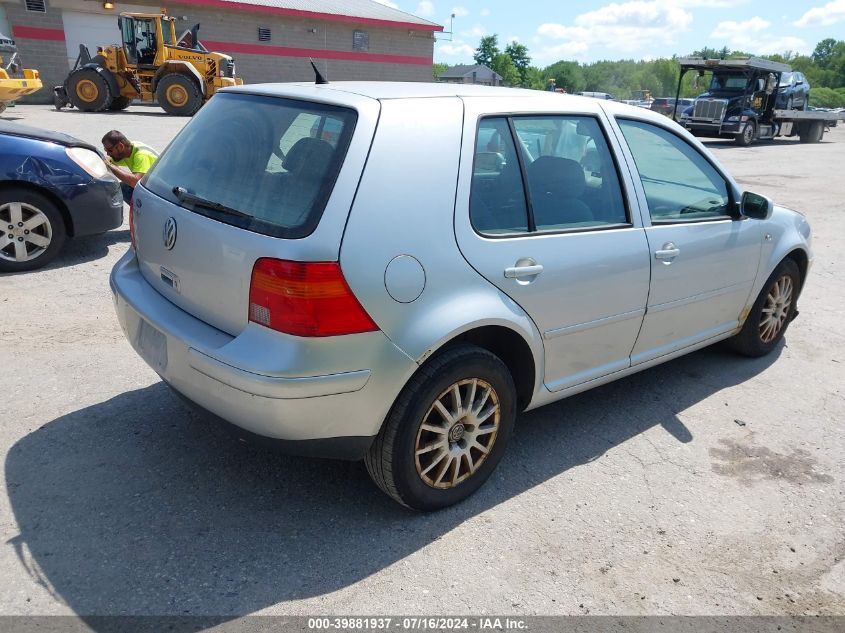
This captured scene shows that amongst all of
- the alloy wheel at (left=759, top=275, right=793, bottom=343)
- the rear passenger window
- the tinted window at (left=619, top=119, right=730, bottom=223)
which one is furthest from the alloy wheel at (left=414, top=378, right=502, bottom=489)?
the alloy wheel at (left=759, top=275, right=793, bottom=343)

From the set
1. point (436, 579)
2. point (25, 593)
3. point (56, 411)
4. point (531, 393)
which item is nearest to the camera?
point (25, 593)

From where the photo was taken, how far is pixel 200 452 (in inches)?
129

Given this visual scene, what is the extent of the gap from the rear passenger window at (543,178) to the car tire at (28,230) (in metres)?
4.43

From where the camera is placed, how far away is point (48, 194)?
18.9 ft

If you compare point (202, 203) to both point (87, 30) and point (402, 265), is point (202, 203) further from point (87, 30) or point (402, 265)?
point (87, 30)

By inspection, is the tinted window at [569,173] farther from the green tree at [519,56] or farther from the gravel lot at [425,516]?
the green tree at [519,56]

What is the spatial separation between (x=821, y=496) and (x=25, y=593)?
342cm

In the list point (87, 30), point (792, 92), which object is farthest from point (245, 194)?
point (87, 30)

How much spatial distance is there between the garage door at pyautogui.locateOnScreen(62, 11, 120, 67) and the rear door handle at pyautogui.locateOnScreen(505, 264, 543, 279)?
30576 mm

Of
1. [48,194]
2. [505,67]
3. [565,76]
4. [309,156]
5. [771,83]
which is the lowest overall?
[48,194]

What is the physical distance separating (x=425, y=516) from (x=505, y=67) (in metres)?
95.5

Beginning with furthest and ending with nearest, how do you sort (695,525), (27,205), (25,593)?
(27,205), (695,525), (25,593)

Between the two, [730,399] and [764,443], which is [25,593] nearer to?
[764,443]

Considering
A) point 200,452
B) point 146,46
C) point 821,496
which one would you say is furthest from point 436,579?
point 146,46
